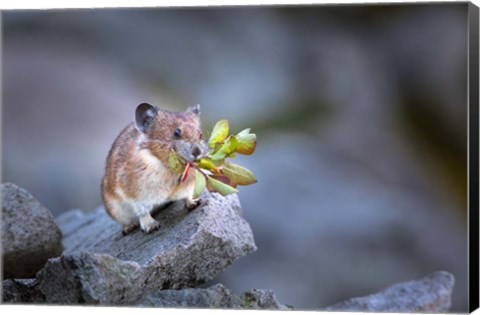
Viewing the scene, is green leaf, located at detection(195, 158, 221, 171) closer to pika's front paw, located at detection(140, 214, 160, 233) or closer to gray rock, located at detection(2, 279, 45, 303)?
pika's front paw, located at detection(140, 214, 160, 233)

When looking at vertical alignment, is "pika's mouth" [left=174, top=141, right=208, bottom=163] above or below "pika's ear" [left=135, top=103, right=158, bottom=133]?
below

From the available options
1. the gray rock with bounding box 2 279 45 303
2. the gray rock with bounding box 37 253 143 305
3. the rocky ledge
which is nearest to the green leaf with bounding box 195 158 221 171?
the rocky ledge

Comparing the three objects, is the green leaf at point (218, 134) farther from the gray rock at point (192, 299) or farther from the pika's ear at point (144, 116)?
the gray rock at point (192, 299)

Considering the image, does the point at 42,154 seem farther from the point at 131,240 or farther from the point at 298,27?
the point at 298,27

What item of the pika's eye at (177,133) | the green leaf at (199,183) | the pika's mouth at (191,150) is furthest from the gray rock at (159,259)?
the pika's eye at (177,133)

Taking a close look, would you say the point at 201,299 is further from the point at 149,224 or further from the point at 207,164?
the point at 207,164

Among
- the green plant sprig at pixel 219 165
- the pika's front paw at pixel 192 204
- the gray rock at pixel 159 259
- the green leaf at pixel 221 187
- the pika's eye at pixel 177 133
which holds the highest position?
the pika's eye at pixel 177 133

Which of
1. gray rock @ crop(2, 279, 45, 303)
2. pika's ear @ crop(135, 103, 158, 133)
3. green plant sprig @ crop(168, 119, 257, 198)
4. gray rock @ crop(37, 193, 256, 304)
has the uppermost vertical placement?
pika's ear @ crop(135, 103, 158, 133)
